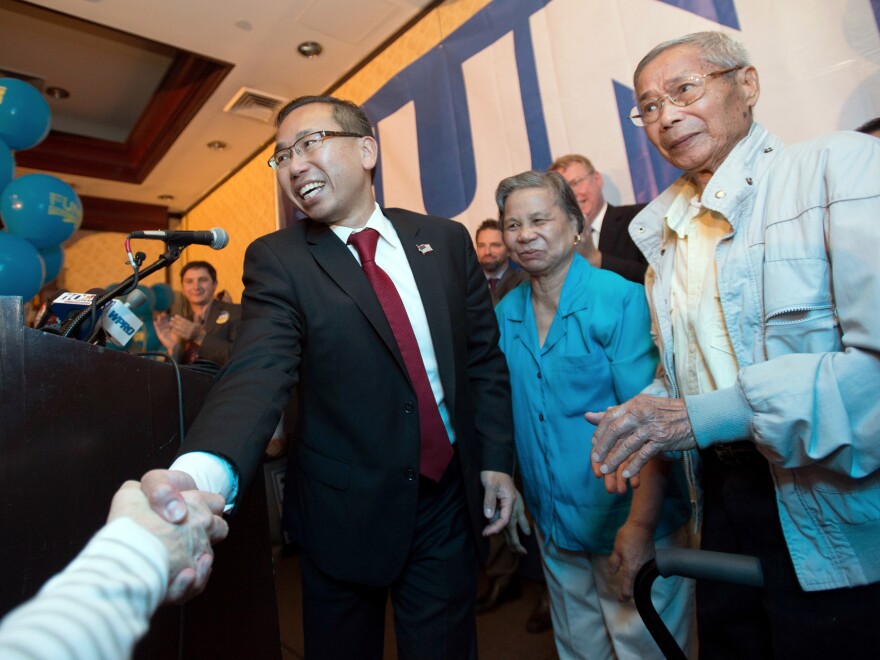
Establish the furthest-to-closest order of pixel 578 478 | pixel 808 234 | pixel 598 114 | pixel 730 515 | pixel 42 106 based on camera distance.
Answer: pixel 42 106 → pixel 598 114 → pixel 578 478 → pixel 730 515 → pixel 808 234

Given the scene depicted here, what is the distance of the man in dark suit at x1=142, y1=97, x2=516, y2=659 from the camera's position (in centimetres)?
111

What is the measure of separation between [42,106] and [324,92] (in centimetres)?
213

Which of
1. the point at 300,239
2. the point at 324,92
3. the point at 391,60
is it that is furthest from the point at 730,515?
the point at 324,92

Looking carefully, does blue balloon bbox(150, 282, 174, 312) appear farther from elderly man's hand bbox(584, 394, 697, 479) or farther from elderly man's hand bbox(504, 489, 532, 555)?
elderly man's hand bbox(584, 394, 697, 479)

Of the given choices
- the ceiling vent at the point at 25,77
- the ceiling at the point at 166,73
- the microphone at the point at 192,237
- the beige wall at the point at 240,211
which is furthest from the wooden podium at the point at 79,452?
the ceiling vent at the point at 25,77

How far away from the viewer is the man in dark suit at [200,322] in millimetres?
3443

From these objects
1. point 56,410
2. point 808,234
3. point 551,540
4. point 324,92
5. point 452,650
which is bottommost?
point 452,650

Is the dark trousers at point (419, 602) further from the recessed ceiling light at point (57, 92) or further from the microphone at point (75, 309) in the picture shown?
the recessed ceiling light at point (57, 92)

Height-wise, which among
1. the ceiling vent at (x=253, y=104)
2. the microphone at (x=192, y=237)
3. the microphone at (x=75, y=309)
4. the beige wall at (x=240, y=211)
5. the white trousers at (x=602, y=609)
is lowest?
the white trousers at (x=602, y=609)

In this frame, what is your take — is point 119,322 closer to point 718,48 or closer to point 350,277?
point 350,277

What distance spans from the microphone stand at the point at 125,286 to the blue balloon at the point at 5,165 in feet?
7.08

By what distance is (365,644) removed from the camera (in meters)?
1.19

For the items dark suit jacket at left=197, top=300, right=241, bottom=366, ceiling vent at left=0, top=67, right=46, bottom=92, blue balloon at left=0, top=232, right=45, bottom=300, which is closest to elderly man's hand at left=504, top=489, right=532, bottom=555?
dark suit jacket at left=197, top=300, right=241, bottom=366

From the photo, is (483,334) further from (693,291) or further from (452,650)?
(452,650)
